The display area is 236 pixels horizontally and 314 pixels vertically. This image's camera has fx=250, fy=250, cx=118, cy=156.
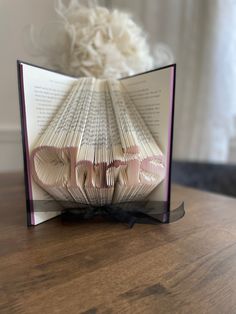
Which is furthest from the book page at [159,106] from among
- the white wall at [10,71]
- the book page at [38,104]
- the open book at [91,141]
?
the white wall at [10,71]

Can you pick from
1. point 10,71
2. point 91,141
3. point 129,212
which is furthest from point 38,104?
point 10,71

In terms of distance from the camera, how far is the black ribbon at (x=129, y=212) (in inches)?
15.1

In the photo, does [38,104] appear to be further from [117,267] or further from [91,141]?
[117,267]

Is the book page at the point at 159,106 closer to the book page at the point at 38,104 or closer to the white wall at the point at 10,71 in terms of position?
the book page at the point at 38,104

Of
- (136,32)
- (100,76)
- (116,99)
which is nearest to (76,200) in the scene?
(116,99)

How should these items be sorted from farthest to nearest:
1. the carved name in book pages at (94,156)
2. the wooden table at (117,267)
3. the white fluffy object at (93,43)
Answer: the white fluffy object at (93,43) < the carved name in book pages at (94,156) < the wooden table at (117,267)

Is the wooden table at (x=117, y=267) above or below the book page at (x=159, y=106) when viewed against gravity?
below

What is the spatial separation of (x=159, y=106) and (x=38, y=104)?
0.60ft

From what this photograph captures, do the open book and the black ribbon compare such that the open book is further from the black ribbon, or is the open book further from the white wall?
Result: the white wall

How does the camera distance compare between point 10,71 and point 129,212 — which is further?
point 10,71

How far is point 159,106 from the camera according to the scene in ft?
1.28

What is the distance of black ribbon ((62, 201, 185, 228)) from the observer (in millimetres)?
384

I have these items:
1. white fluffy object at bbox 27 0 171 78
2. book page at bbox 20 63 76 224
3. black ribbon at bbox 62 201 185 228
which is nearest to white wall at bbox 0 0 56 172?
white fluffy object at bbox 27 0 171 78

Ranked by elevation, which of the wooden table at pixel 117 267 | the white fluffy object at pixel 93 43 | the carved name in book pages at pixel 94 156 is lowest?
the wooden table at pixel 117 267
